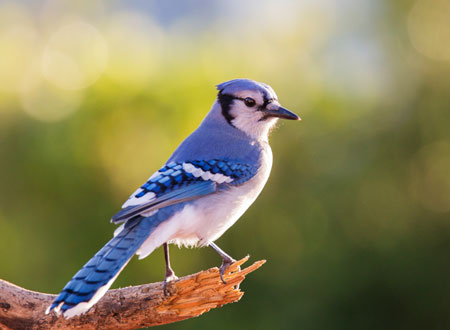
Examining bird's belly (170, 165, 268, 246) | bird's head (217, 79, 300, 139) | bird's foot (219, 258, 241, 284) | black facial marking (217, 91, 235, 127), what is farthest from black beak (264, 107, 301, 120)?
bird's foot (219, 258, 241, 284)

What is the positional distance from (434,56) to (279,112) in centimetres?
323

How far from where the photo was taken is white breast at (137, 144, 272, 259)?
2295mm

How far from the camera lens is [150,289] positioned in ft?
7.58

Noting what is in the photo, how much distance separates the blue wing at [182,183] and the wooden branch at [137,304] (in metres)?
0.30

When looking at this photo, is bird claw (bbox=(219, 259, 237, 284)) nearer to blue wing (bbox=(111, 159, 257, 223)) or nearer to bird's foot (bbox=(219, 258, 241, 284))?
bird's foot (bbox=(219, 258, 241, 284))

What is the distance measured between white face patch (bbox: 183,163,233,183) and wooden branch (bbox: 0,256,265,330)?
0.37 meters

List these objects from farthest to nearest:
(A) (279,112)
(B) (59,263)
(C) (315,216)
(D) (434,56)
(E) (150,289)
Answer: (D) (434,56), (C) (315,216), (B) (59,263), (A) (279,112), (E) (150,289)

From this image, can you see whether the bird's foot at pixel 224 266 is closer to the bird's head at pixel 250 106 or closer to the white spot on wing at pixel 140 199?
the white spot on wing at pixel 140 199

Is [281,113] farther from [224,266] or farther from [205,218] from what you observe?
[224,266]

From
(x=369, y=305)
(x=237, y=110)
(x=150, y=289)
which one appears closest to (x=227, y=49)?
(x=369, y=305)

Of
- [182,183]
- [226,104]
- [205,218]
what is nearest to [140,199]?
[182,183]

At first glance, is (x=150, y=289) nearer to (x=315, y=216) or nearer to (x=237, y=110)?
(x=237, y=110)

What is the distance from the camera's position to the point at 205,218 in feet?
7.94

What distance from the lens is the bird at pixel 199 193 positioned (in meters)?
1.96
